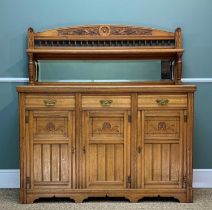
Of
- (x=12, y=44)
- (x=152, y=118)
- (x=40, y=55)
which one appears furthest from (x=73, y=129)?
(x=12, y=44)

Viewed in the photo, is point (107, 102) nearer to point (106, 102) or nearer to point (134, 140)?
point (106, 102)

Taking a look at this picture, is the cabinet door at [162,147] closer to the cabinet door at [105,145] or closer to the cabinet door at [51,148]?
the cabinet door at [105,145]

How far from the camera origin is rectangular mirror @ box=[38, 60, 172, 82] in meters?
3.27

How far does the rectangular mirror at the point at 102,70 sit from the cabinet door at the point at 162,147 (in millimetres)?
582

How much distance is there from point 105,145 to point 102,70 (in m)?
0.79

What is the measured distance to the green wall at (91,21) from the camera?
3283mm

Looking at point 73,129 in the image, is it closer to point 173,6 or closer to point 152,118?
point 152,118

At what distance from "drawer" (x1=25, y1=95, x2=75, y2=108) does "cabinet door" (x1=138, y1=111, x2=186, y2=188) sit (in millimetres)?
563

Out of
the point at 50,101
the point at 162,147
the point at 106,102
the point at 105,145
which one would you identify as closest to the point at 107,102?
the point at 106,102

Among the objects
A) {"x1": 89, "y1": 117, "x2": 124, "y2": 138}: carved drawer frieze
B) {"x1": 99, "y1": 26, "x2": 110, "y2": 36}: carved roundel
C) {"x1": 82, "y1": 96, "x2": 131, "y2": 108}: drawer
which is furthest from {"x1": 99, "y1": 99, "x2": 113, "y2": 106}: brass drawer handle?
{"x1": 99, "y1": 26, "x2": 110, "y2": 36}: carved roundel

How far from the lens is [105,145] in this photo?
281cm

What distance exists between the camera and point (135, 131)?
281cm

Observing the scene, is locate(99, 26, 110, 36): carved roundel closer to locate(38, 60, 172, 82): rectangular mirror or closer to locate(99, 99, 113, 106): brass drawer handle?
locate(38, 60, 172, 82): rectangular mirror

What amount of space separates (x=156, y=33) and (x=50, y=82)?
1.05 meters
